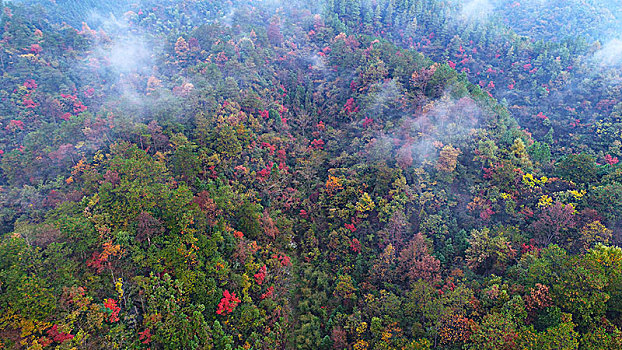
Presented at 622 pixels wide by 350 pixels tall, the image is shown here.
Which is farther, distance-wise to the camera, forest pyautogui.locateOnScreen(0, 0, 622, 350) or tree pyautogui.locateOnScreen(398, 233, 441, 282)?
tree pyautogui.locateOnScreen(398, 233, 441, 282)

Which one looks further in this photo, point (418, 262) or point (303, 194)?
point (303, 194)

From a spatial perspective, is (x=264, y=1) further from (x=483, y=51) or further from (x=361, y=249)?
(x=361, y=249)

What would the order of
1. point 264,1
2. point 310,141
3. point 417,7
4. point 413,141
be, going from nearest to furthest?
point 413,141
point 310,141
point 417,7
point 264,1

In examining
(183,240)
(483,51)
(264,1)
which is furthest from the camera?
(264,1)

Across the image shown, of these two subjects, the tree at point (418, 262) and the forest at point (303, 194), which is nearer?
the forest at point (303, 194)

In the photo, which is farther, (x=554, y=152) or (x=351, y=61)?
(x=351, y=61)

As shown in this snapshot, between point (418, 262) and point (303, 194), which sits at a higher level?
point (303, 194)

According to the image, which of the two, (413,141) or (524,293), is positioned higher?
(413,141)

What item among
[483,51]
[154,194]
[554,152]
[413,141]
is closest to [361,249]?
[413,141]
